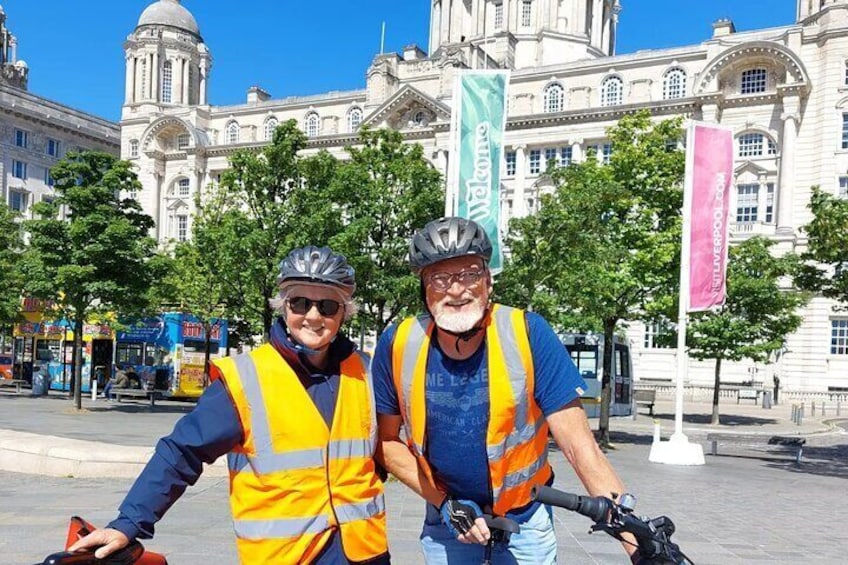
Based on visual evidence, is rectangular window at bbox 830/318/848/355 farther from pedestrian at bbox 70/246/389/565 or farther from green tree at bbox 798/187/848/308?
pedestrian at bbox 70/246/389/565

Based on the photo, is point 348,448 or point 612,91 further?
point 612,91

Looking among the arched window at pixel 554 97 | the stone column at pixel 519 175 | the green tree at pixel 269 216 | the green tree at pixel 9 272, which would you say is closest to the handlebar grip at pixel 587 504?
the green tree at pixel 269 216

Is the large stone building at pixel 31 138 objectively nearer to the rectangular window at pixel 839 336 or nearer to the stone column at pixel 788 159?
the stone column at pixel 788 159

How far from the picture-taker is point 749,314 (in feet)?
99.2

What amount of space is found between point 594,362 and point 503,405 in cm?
2502

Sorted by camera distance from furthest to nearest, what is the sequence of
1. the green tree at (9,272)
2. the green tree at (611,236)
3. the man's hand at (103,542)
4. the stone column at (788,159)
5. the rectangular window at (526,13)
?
the rectangular window at (526,13) → the stone column at (788,159) → the green tree at (9,272) → the green tree at (611,236) → the man's hand at (103,542)

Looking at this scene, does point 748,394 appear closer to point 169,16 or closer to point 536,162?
point 536,162

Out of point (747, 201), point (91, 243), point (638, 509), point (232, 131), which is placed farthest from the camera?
point (232, 131)

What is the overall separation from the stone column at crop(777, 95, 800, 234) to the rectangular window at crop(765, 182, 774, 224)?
0.91 m

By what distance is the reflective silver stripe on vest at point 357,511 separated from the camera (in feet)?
9.99

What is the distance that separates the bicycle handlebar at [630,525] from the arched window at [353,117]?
71.6 meters

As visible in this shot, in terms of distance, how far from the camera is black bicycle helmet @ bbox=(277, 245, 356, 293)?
3.20 metres

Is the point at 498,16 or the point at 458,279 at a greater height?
A: the point at 498,16

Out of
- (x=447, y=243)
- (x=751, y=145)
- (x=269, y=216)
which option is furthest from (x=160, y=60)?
(x=447, y=243)
